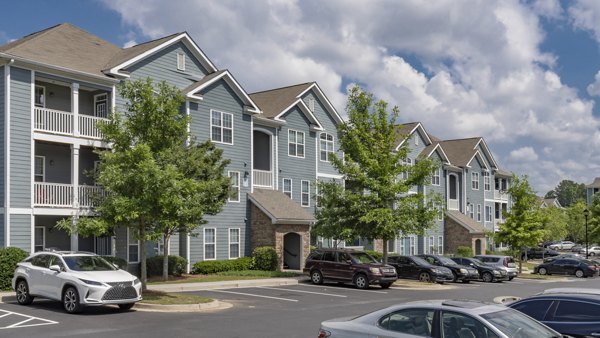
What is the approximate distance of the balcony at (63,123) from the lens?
26203 millimetres

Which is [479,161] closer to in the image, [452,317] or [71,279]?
[71,279]

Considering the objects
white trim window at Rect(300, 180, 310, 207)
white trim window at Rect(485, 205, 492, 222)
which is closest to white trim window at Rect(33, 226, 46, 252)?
white trim window at Rect(300, 180, 310, 207)

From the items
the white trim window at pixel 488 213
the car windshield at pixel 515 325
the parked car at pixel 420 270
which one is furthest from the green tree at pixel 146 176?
the white trim window at pixel 488 213

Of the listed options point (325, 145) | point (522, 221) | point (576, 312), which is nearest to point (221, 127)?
point (325, 145)

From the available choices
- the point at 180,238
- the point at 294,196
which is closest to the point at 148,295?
the point at 180,238

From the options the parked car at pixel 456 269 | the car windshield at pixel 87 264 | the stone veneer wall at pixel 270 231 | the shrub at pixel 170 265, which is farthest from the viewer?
the stone veneer wall at pixel 270 231

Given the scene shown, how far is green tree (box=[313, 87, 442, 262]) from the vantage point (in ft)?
103

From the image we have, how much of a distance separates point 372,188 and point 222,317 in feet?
50.7

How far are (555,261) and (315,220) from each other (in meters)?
20.3

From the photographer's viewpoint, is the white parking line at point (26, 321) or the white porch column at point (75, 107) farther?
the white porch column at point (75, 107)

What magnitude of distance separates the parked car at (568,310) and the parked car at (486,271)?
25691mm

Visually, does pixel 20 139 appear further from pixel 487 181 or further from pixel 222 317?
pixel 487 181

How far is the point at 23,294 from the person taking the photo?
1892 cm

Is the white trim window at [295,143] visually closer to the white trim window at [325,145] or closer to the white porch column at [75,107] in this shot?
the white trim window at [325,145]
